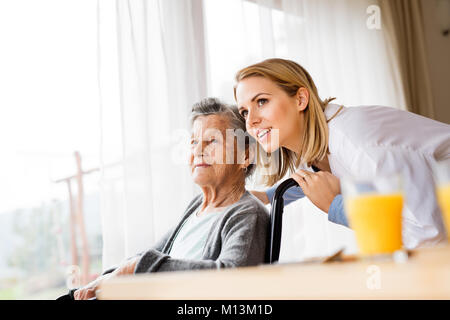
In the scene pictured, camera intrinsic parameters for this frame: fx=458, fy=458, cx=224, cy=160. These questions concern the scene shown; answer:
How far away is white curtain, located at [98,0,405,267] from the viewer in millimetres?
1686

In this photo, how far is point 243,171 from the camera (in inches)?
51.0

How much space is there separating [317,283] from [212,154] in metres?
0.86

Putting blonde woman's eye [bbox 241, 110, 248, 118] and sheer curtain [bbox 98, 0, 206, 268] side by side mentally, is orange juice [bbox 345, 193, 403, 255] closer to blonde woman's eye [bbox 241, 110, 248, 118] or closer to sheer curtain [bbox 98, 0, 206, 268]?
blonde woman's eye [bbox 241, 110, 248, 118]

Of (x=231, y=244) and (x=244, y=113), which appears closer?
(x=231, y=244)

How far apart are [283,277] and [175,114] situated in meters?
1.50

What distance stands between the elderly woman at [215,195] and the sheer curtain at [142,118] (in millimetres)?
402

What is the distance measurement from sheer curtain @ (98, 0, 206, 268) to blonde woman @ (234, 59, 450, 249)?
0.47m

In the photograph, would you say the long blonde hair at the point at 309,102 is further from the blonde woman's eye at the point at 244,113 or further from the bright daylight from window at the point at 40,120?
the bright daylight from window at the point at 40,120

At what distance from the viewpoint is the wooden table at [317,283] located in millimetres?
362

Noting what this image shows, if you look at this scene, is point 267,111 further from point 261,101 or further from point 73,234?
point 73,234

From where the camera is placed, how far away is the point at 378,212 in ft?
1.91

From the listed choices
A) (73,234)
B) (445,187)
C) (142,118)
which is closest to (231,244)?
(445,187)

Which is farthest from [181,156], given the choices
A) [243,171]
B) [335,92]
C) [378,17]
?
[378,17]

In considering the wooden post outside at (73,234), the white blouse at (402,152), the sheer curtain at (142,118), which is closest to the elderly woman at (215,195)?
the white blouse at (402,152)
